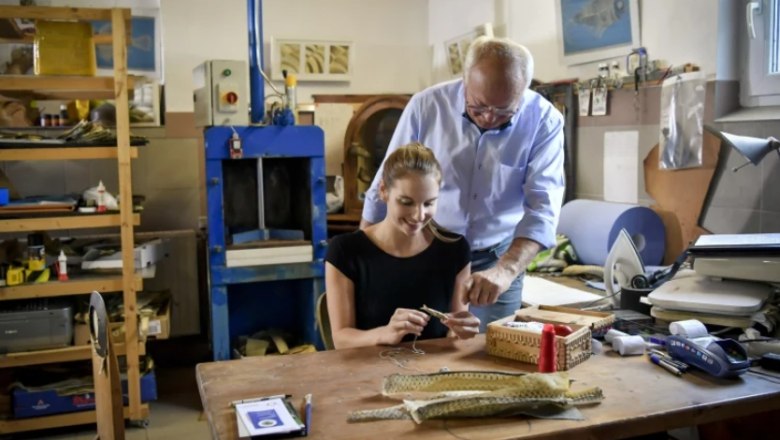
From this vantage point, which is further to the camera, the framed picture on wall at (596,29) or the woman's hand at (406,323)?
the framed picture on wall at (596,29)

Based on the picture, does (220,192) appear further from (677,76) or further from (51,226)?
(677,76)

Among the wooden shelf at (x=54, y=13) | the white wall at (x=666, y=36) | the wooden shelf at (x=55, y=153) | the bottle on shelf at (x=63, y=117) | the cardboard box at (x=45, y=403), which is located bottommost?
the cardboard box at (x=45, y=403)

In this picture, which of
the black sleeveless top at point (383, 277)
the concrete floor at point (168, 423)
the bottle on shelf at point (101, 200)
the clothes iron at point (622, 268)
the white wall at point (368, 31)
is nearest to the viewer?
the black sleeveless top at point (383, 277)

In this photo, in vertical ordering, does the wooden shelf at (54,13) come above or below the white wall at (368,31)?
below

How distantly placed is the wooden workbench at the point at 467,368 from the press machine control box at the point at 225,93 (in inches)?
77.8

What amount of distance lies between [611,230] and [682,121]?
531 mm

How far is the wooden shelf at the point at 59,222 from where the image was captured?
309 centimetres

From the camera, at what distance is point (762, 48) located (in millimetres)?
2742

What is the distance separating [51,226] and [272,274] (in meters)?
1.02

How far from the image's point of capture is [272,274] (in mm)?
3541

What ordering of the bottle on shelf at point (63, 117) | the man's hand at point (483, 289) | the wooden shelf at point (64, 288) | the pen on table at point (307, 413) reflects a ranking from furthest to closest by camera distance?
the bottle on shelf at point (63, 117), the wooden shelf at point (64, 288), the man's hand at point (483, 289), the pen on table at point (307, 413)

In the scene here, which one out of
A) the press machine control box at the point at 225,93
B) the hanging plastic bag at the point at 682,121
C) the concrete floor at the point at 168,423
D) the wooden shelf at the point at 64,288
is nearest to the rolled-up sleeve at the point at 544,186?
the hanging plastic bag at the point at 682,121

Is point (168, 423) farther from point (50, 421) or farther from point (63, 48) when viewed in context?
point (63, 48)

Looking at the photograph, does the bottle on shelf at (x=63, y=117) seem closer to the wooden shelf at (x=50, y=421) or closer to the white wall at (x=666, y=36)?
the wooden shelf at (x=50, y=421)
